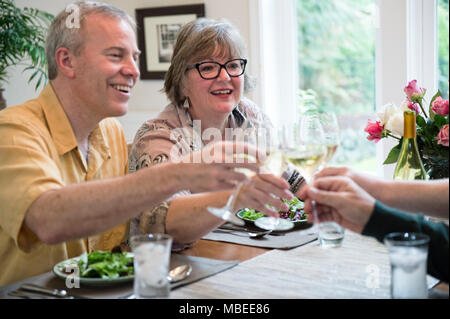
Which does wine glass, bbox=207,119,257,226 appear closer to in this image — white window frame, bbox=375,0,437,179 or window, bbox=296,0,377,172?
white window frame, bbox=375,0,437,179

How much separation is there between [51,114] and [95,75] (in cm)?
18

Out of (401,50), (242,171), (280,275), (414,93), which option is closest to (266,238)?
(280,275)

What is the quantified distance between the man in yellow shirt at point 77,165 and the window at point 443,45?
2098 mm

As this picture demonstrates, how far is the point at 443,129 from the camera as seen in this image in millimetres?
1651

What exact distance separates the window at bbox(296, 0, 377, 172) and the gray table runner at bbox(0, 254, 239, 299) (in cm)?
255

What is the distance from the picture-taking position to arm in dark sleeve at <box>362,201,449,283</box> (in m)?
1.21

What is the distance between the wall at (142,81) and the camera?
3932mm

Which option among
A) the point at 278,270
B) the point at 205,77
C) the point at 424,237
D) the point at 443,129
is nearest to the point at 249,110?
the point at 205,77

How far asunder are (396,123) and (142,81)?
2906 mm

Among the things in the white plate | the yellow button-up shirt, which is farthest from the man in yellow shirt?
the white plate

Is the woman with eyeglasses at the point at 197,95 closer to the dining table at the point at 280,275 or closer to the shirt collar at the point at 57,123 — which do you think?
the shirt collar at the point at 57,123

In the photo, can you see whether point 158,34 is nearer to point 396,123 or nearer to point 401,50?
point 401,50

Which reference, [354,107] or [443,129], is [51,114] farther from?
[354,107]

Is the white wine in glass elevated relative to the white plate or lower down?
elevated
